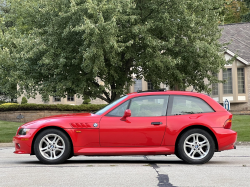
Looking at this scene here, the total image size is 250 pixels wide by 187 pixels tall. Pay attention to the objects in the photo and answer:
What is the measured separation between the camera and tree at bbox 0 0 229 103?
57.9 ft

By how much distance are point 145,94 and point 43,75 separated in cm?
1166

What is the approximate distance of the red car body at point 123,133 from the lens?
28.3ft

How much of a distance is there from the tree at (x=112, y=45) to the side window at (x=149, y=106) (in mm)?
8224

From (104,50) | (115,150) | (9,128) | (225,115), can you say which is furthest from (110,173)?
(9,128)

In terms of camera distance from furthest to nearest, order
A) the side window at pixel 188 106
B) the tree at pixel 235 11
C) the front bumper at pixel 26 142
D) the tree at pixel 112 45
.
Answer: the tree at pixel 235 11, the tree at pixel 112 45, the side window at pixel 188 106, the front bumper at pixel 26 142

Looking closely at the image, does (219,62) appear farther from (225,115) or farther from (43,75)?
(225,115)

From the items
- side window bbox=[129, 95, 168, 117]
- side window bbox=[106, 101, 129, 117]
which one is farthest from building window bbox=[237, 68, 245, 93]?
side window bbox=[106, 101, 129, 117]

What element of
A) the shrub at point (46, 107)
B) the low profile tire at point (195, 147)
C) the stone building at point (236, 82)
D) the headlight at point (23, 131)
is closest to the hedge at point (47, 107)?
the shrub at point (46, 107)

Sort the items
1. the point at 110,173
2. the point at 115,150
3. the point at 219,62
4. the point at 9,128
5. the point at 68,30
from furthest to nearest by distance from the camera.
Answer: the point at 9,128
the point at 219,62
the point at 68,30
the point at 115,150
the point at 110,173

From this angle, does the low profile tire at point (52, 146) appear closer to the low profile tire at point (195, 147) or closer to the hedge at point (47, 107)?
the low profile tire at point (195, 147)

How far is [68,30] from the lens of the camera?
17672 mm

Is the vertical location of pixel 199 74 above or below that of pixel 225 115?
above

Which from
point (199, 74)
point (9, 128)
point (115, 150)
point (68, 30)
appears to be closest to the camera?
point (115, 150)

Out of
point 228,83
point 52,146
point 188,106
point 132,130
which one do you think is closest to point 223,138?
point 188,106
